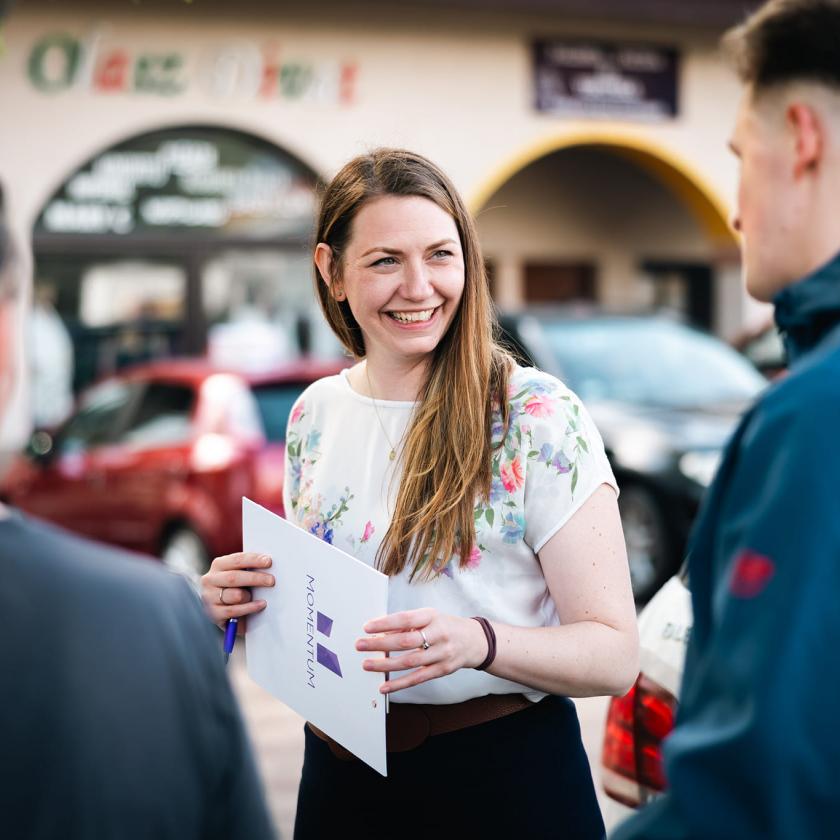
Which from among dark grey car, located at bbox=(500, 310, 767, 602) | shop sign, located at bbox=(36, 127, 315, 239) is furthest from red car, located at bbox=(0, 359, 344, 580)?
shop sign, located at bbox=(36, 127, 315, 239)

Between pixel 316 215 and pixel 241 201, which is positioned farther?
pixel 241 201

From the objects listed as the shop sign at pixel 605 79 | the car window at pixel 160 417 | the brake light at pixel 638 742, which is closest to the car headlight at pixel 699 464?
the car window at pixel 160 417

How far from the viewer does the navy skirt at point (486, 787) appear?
7.07 ft

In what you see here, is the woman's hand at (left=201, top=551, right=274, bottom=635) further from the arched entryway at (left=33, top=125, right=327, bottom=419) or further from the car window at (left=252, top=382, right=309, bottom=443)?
the arched entryway at (left=33, top=125, right=327, bottom=419)

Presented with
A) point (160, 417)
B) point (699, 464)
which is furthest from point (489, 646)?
point (160, 417)

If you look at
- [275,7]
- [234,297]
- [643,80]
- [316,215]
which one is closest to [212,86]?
[275,7]

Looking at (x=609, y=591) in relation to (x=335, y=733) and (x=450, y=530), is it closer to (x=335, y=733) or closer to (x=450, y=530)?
(x=450, y=530)

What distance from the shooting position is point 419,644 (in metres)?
1.91

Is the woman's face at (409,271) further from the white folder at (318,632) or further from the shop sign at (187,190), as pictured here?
the shop sign at (187,190)

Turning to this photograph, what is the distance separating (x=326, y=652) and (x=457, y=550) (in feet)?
0.89

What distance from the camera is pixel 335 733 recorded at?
2135 mm

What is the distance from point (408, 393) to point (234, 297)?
11.2 metres

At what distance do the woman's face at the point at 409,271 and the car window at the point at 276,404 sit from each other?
4790 millimetres

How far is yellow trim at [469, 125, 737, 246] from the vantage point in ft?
45.9
